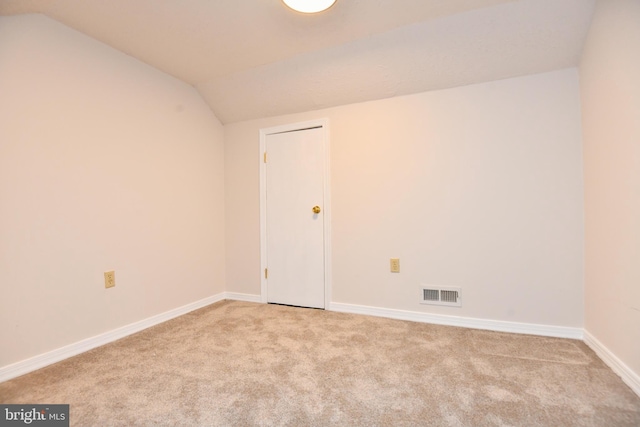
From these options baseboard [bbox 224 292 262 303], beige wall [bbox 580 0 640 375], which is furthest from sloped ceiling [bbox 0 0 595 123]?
baseboard [bbox 224 292 262 303]

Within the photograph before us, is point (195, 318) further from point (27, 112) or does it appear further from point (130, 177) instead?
point (27, 112)

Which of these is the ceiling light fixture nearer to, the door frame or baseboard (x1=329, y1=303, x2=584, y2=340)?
the door frame

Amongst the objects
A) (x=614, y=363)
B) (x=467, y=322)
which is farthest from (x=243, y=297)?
(x=614, y=363)

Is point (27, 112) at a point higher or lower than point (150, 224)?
higher

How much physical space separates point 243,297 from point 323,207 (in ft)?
4.26

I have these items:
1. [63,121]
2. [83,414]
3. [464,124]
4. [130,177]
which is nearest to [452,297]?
[464,124]

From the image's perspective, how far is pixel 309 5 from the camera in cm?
152

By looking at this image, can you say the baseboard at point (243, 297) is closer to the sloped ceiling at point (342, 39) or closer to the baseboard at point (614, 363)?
the sloped ceiling at point (342, 39)

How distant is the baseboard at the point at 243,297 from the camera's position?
2.85 meters

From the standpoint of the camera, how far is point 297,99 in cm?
254

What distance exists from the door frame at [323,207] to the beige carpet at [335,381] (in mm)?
621

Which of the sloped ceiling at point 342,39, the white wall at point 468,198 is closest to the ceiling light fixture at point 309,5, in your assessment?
the sloped ceiling at point 342,39

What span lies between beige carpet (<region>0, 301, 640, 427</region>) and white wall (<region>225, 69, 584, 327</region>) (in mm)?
346

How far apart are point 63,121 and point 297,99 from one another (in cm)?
168
